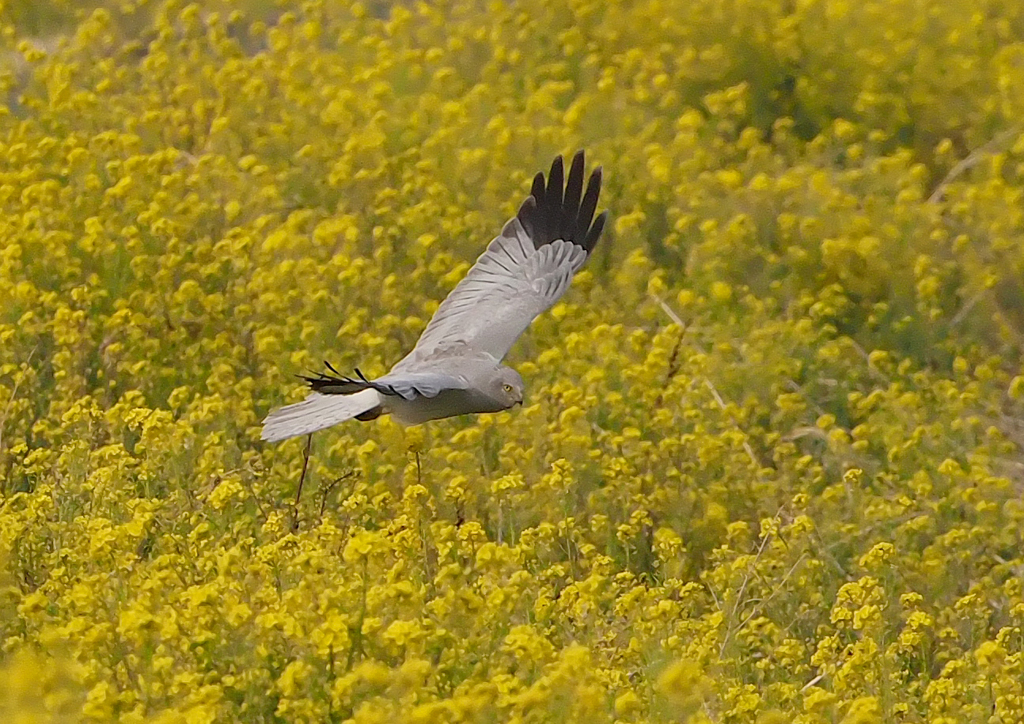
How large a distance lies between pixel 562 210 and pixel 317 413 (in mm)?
1726

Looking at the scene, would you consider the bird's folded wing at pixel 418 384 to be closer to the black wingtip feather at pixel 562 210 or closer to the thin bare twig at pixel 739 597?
the thin bare twig at pixel 739 597

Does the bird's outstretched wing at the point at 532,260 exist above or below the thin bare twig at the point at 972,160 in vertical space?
above

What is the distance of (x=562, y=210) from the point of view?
6.34 m

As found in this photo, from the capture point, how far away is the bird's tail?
473 cm

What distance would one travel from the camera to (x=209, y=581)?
4285 millimetres

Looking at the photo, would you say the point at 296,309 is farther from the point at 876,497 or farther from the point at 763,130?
the point at 763,130

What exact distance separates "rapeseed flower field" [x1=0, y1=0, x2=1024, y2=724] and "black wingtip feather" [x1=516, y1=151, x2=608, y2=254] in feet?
1.79

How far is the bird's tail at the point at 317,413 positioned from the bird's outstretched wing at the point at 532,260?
0.88m

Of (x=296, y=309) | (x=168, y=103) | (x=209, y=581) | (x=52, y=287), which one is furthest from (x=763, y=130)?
(x=209, y=581)

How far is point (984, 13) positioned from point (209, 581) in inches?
339

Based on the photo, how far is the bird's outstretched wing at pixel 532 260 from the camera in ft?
19.7

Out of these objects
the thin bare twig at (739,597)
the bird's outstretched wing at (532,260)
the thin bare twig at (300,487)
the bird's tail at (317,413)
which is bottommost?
the thin bare twig at (739,597)

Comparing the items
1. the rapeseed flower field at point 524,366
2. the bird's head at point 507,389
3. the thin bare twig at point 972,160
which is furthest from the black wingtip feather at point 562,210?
the thin bare twig at point 972,160

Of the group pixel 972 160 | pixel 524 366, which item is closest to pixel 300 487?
pixel 524 366
